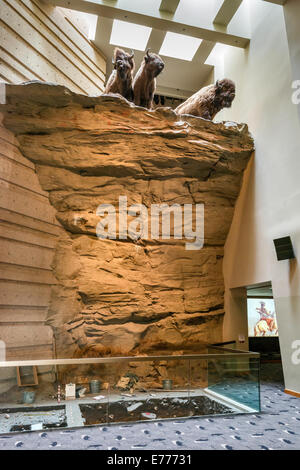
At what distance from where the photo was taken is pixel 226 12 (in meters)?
8.06

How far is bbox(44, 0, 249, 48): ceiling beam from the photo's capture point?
7.66m

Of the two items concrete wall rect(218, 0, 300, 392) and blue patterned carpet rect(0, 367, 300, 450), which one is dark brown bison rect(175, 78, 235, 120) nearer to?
concrete wall rect(218, 0, 300, 392)

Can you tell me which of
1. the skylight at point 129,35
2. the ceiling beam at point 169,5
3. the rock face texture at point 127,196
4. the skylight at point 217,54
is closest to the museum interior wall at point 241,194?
the rock face texture at point 127,196

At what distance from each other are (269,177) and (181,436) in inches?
210

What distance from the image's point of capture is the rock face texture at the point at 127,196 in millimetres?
6621

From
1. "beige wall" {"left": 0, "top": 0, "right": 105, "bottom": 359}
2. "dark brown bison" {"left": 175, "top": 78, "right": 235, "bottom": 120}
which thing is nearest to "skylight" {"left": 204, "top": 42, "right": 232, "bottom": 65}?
"dark brown bison" {"left": 175, "top": 78, "right": 235, "bottom": 120}

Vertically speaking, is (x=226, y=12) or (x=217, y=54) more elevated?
(x=217, y=54)

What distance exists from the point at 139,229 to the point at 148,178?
118 cm

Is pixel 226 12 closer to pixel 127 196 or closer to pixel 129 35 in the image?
pixel 129 35

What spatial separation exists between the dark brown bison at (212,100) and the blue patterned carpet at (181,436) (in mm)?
6326

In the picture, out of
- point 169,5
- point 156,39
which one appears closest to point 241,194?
point 169,5

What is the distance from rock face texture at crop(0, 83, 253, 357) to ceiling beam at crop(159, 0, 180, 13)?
2862 mm

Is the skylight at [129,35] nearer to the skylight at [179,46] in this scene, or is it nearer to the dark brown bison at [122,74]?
the skylight at [179,46]

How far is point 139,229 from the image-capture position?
7.58 metres
